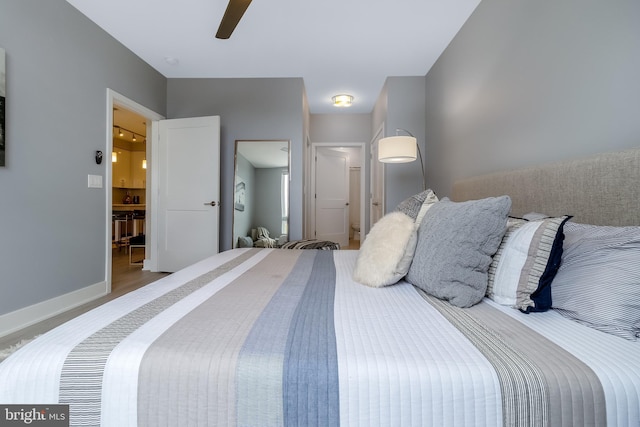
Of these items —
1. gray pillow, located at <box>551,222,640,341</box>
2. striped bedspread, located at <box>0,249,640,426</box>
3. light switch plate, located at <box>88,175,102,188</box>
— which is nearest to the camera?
striped bedspread, located at <box>0,249,640,426</box>

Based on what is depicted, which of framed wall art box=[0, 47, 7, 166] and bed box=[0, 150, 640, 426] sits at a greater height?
framed wall art box=[0, 47, 7, 166]

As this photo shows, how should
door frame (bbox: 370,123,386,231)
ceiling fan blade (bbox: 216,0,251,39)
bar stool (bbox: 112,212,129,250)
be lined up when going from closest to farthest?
ceiling fan blade (bbox: 216,0,251,39) → door frame (bbox: 370,123,386,231) → bar stool (bbox: 112,212,129,250)

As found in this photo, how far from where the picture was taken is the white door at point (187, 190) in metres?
3.50

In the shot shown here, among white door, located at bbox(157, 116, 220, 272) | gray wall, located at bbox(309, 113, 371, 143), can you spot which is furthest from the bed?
gray wall, located at bbox(309, 113, 371, 143)

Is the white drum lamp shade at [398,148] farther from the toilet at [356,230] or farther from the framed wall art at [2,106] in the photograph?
the toilet at [356,230]

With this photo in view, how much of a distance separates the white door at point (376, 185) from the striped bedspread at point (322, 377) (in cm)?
333

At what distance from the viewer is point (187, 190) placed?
11.7ft

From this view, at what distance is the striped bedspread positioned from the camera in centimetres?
56

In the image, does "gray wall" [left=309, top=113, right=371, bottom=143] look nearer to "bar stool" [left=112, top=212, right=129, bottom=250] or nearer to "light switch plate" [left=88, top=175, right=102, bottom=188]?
"light switch plate" [left=88, top=175, right=102, bottom=188]

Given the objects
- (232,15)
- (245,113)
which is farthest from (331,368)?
(245,113)

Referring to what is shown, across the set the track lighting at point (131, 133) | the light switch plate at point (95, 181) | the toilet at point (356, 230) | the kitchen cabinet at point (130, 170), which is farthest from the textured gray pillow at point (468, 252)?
the kitchen cabinet at point (130, 170)

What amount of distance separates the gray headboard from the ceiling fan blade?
75.3 inches

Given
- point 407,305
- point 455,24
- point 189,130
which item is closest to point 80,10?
point 189,130

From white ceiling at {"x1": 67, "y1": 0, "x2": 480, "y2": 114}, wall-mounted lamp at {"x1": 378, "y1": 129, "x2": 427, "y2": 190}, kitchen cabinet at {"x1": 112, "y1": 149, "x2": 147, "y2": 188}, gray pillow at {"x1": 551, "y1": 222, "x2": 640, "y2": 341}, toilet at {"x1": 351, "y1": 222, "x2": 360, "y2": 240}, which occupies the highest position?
white ceiling at {"x1": 67, "y1": 0, "x2": 480, "y2": 114}
